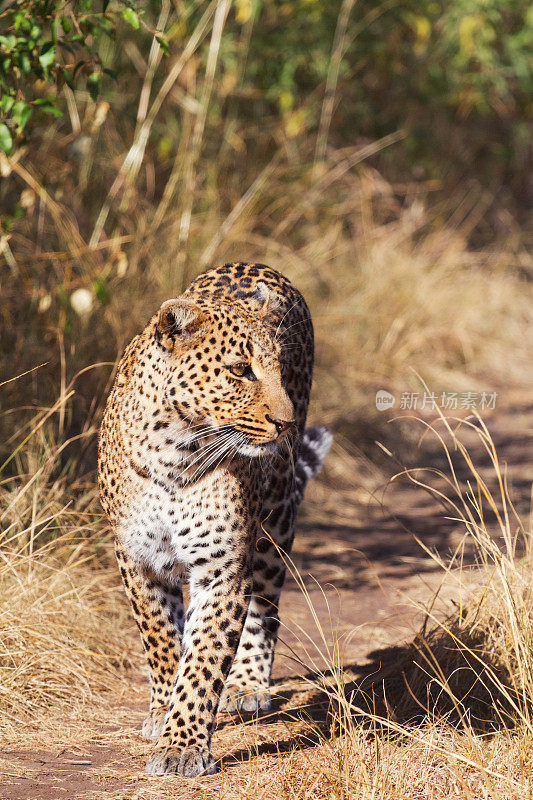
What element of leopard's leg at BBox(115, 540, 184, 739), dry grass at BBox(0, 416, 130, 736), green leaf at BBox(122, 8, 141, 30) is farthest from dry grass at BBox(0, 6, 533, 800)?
green leaf at BBox(122, 8, 141, 30)

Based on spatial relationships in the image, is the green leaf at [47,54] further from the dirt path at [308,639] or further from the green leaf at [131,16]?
the dirt path at [308,639]

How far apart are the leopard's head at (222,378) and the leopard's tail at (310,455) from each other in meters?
1.23

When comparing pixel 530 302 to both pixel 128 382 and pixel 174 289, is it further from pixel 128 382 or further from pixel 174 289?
pixel 128 382

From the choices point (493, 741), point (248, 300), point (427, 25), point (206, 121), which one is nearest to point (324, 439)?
point (248, 300)

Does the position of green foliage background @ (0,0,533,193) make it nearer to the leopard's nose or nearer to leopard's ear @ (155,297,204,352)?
leopard's ear @ (155,297,204,352)

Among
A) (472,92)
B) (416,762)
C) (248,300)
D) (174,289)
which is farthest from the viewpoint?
(472,92)

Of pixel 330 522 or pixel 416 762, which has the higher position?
pixel 416 762

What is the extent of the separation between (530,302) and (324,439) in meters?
7.15

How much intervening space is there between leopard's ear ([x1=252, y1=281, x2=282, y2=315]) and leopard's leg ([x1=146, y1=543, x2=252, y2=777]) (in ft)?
3.08

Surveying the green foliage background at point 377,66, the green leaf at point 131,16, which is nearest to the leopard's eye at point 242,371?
the green leaf at point 131,16

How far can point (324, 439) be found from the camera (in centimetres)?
494

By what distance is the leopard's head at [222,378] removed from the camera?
3.54m

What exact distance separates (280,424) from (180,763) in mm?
1163

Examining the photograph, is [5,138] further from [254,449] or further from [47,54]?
[254,449]
